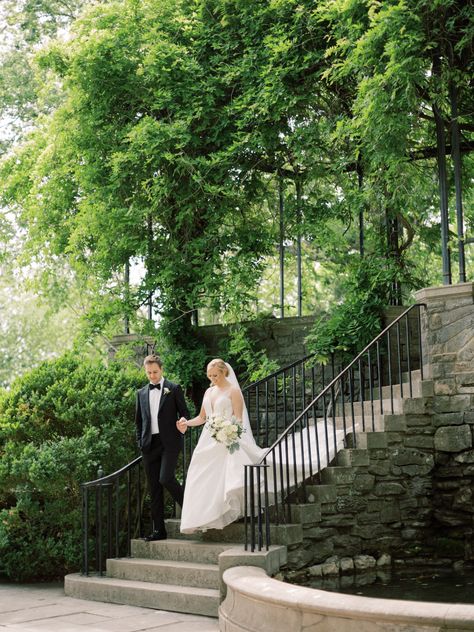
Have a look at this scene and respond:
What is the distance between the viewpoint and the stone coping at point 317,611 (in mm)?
4211

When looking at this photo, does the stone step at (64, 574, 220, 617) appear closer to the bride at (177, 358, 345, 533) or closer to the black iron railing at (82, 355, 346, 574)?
the black iron railing at (82, 355, 346, 574)

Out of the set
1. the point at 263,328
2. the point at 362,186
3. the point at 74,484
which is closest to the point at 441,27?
the point at 362,186

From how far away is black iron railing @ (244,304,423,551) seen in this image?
6.76 metres

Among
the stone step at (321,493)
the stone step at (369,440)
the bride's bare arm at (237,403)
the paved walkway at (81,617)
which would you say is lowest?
the paved walkway at (81,617)

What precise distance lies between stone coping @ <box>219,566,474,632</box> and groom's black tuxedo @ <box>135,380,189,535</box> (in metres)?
1.91

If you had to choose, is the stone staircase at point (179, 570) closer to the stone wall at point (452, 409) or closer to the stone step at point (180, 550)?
the stone step at point (180, 550)

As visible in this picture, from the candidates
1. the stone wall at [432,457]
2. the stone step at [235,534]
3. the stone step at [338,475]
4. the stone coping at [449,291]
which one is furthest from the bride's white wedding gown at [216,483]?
the stone coping at [449,291]

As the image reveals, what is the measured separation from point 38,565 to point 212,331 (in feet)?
13.6

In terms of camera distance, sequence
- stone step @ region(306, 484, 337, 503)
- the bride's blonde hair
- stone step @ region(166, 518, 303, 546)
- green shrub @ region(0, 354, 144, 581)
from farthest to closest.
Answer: green shrub @ region(0, 354, 144, 581) < the bride's blonde hair < stone step @ region(306, 484, 337, 503) < stone step @ region(166, 518, 303, 546)

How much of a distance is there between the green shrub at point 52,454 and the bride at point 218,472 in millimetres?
1308

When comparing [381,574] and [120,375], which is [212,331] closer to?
[120,375]

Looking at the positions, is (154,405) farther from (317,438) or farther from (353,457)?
(353,457)

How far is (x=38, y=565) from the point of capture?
8211 mm

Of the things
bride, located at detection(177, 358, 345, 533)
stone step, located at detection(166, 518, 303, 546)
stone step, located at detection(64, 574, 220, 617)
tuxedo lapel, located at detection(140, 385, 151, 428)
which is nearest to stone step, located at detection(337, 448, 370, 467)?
bride, located at detection(177, 358, 345, 533)
